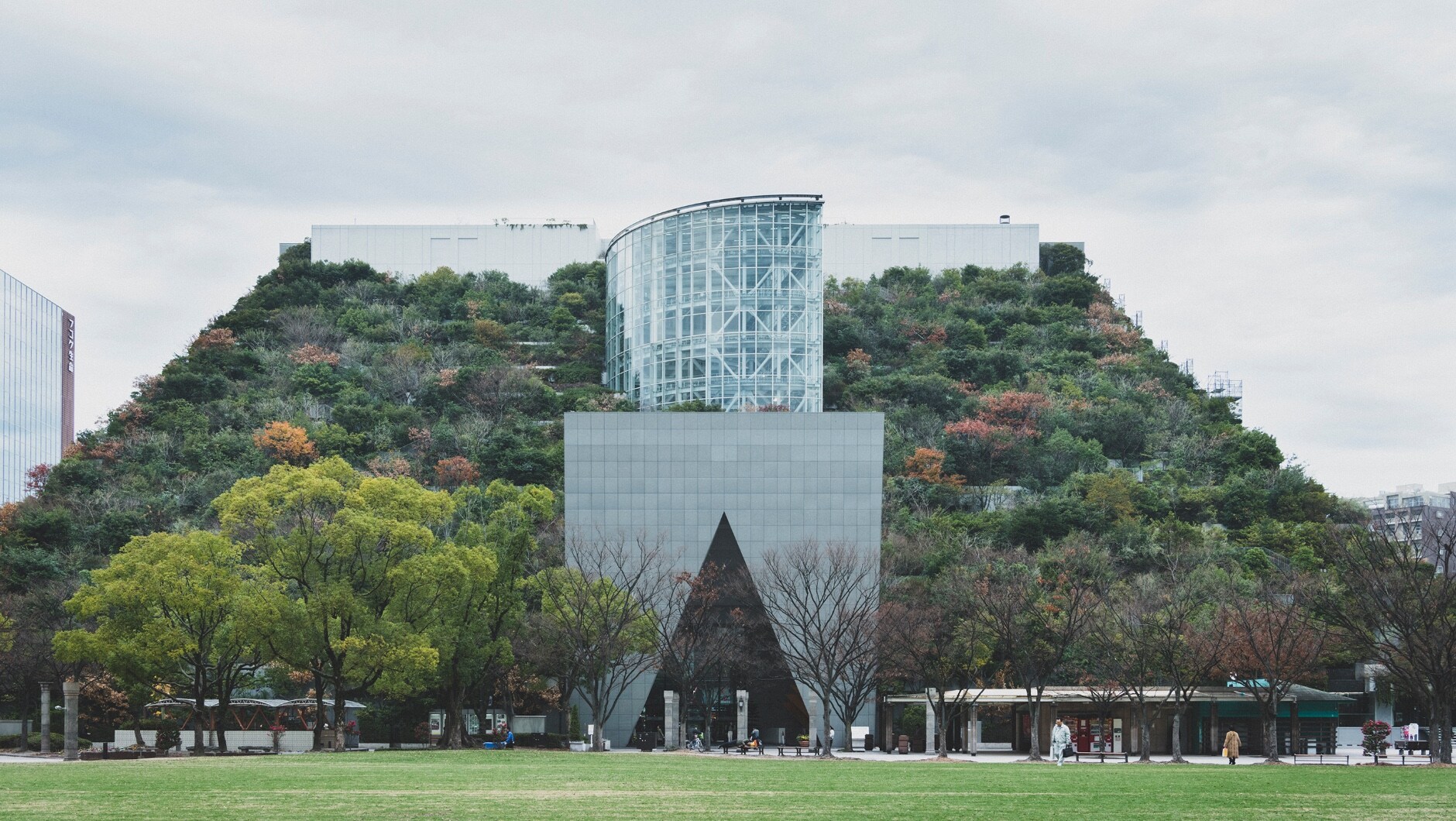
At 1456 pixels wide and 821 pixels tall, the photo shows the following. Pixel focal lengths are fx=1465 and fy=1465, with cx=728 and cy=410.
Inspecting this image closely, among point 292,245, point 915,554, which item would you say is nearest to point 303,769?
point 915,554

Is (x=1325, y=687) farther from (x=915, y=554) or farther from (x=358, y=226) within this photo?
(x=358, y=226)

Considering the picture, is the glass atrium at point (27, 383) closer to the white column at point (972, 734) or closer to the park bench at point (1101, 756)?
the white column at point (972, 734)

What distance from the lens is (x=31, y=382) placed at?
113 meters

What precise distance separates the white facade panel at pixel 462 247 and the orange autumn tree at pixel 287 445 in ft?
129

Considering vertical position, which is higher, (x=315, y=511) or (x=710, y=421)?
(x=710, y=421)

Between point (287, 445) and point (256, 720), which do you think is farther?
point (287, 445)

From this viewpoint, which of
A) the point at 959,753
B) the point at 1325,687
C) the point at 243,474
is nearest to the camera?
the point at 959,753

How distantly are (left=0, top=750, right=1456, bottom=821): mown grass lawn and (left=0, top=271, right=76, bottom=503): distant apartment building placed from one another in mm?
79315

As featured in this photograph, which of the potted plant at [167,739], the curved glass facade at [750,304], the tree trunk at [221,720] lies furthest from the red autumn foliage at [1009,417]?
the potted plant at [167,739]

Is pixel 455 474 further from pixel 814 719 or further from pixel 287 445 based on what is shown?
pixel 814 719

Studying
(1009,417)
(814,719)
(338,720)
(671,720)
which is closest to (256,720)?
(338,720)

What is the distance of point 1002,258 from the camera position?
384 feet

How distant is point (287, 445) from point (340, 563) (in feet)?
102

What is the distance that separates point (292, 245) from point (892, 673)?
8224cm
